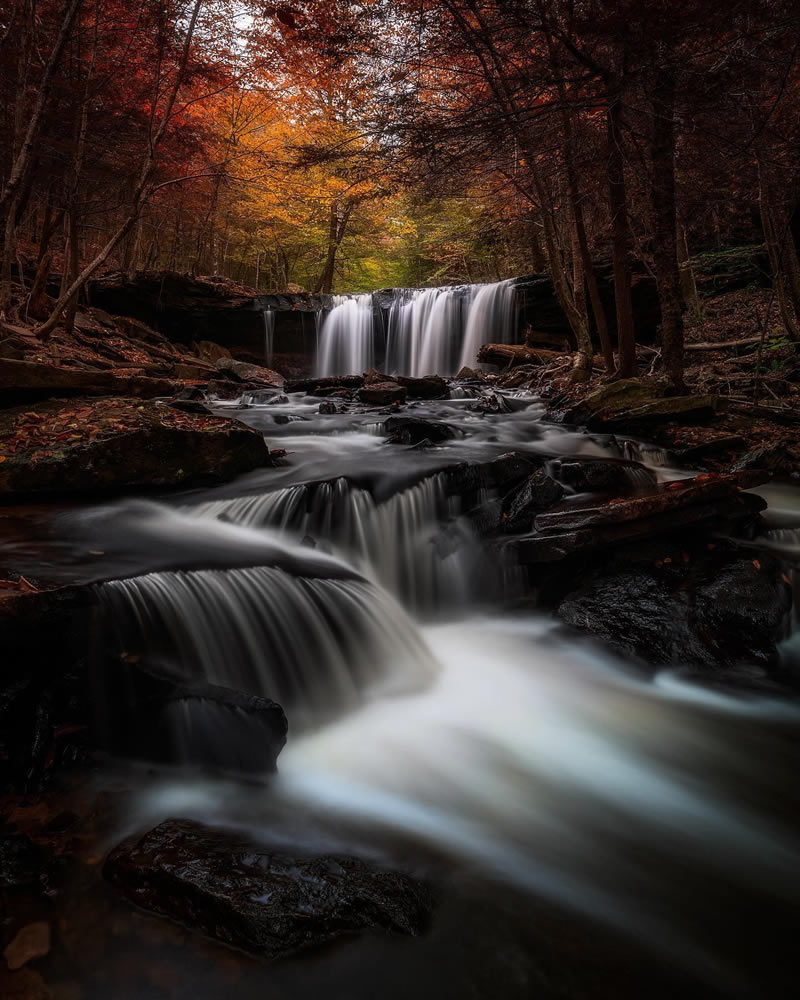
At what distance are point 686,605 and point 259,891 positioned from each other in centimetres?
377

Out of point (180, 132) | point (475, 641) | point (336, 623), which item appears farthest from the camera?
point (180, 132)

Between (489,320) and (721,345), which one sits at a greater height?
(489,320)

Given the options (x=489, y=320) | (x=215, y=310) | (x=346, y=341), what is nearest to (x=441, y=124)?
(x=489, y=320)

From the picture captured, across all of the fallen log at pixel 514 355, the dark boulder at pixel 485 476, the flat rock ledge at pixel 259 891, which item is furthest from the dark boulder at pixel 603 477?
the fallen log at pixel 514 355

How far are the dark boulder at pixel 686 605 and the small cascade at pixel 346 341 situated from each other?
50.5ft

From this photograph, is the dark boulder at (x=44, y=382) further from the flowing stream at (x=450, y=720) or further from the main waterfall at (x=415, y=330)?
the main waterfall at (x=415, y=330)

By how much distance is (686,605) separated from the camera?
437 cm

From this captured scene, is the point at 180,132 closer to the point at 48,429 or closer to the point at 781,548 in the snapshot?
the point at 48,429

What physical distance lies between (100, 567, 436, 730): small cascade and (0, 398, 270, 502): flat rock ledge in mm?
2052

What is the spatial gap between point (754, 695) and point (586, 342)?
354 inches

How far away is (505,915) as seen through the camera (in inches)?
83.1

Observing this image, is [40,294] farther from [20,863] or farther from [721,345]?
[721,345]

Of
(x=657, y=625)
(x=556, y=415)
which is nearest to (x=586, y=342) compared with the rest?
(x=556, y=415)

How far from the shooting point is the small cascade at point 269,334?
1870 centimetres
